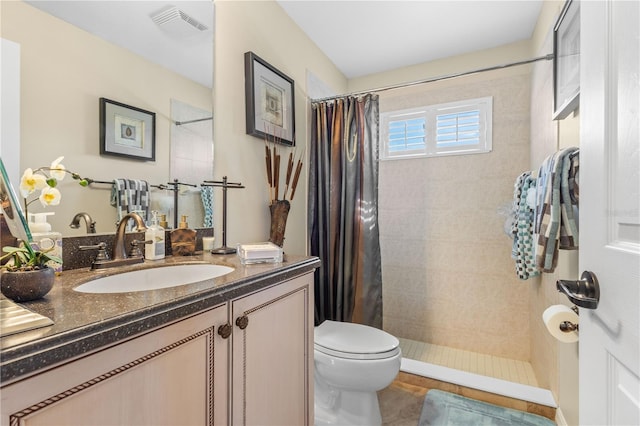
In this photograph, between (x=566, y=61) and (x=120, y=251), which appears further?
(x=566, y=61)

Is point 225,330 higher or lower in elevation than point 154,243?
lower

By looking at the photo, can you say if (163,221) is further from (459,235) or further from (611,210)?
(459,235)

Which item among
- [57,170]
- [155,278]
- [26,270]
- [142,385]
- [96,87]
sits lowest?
[142,385]

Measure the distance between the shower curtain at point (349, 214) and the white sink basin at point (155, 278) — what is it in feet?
3.75

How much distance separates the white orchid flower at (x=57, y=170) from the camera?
0.94 meters

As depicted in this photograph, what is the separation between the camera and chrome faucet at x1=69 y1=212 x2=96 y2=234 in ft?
3.35

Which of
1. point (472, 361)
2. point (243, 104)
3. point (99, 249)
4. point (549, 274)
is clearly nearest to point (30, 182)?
point (99, 249)

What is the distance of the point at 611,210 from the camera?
573 mm

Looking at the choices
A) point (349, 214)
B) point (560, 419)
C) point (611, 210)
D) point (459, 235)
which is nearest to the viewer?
point (611, 210)

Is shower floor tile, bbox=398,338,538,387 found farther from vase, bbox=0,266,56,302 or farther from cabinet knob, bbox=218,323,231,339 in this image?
vase, bbox=0,266,56,302

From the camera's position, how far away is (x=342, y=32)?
2.22 meters

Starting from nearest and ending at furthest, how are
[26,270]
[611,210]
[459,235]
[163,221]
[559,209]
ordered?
[611,210] < [26,270] < [559,209] < [163,221] < [459,235]

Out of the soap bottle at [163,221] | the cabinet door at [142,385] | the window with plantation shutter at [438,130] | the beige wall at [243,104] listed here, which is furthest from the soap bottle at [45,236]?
the window with plantation shutter at [438,130]

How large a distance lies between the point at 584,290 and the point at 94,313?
0.98 meters
